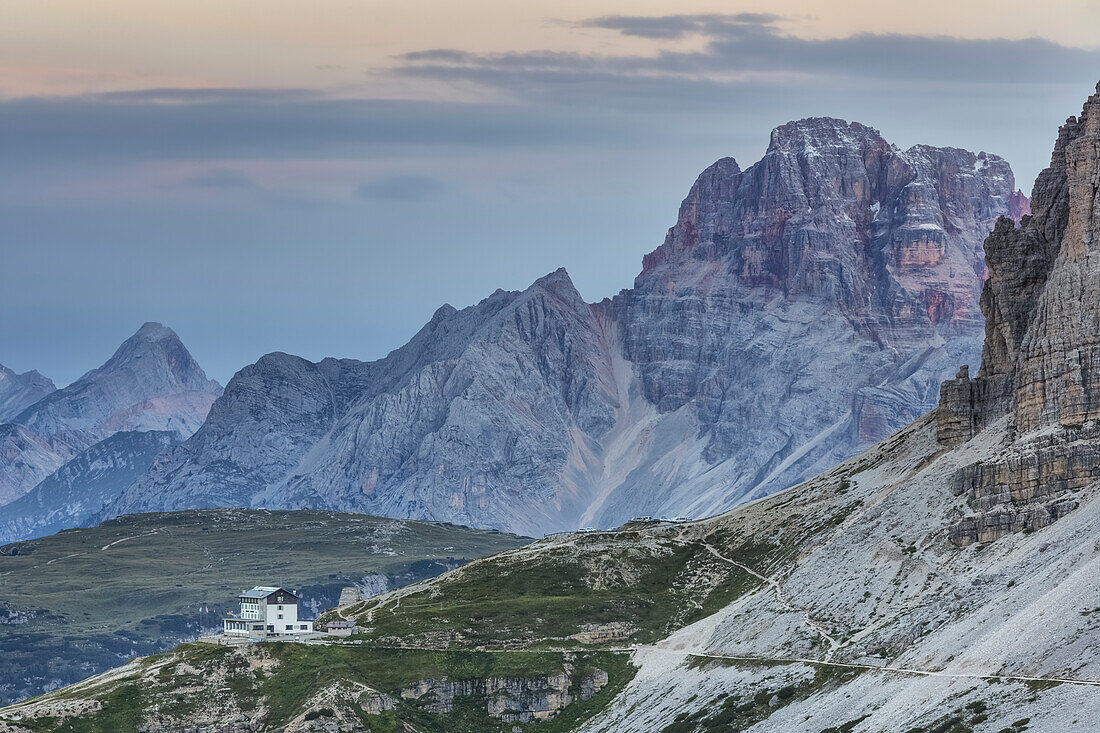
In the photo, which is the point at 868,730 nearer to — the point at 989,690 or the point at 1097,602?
the point at 989,690

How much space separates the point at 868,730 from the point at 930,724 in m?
10.2

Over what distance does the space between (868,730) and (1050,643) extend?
69.4ft

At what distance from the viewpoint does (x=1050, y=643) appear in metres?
195

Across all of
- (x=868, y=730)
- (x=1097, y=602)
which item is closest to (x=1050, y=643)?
(x=1097, y=602)

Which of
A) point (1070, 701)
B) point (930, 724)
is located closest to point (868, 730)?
point (930, 724)

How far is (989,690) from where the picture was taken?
191m

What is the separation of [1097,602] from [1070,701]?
25047mm

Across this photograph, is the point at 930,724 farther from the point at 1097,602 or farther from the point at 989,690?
the point at 1097,602

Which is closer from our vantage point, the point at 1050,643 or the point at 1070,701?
the point at 1070,701

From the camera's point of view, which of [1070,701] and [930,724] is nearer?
[1070,701]

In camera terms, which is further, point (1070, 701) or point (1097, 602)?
point (1097, 602)

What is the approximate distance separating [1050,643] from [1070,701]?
1883 cm

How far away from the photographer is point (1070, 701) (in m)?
176

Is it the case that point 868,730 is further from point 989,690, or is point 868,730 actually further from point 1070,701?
point 1070,701
